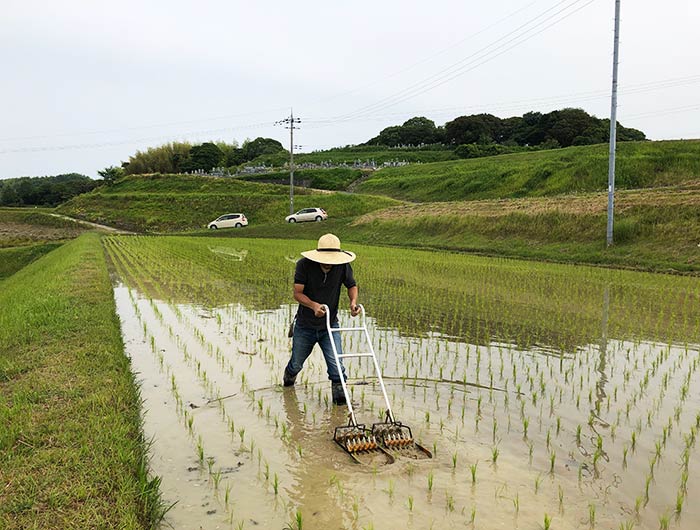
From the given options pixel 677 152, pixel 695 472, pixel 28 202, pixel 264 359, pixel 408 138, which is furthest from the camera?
pixel 408 138

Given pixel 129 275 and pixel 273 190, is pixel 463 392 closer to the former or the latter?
pixel 129 275

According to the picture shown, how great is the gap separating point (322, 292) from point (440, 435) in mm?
1657

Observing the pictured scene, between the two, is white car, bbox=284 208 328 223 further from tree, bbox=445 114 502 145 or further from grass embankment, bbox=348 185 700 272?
tree, bbox=445 114 502 145

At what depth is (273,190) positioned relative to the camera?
4847cm

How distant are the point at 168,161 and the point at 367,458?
267ft

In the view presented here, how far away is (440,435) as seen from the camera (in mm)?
4613

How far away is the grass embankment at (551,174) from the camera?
31812 mm

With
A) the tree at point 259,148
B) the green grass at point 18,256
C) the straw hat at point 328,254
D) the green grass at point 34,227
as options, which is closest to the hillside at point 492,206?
the green grass at point 34,227

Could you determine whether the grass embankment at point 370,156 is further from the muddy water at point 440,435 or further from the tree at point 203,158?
the muddy water at point 440,435

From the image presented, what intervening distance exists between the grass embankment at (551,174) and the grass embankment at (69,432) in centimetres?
3038

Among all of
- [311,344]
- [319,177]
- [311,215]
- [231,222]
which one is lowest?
[311,344]

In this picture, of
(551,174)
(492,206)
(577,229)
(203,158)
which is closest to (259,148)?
(203,158)

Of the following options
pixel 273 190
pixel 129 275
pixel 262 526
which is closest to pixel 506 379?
pixel 262 526

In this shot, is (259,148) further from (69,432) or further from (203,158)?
(69,432)
